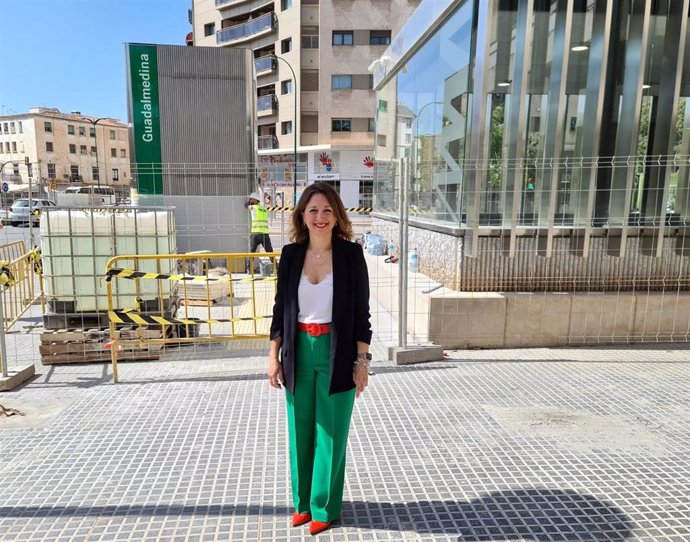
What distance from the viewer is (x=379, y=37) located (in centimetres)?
4025

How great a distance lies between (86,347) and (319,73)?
39.3 meters

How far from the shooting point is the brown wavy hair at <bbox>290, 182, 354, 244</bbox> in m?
2.66

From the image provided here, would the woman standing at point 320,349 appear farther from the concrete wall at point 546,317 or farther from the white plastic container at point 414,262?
the white plastic container at point 414,262

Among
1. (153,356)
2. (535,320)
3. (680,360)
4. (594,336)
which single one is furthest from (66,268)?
(680,360)

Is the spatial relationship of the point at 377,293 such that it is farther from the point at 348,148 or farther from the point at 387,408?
the point at 348,148

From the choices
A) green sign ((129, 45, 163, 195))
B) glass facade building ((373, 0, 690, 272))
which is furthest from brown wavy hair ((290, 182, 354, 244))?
green sign ((129, 45, 163, 195))

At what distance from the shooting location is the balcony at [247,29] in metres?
44.6

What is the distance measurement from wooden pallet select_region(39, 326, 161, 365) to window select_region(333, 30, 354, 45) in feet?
129

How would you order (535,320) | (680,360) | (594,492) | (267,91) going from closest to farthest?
(594,492)
(680,360)
(535,320)
(267,91)

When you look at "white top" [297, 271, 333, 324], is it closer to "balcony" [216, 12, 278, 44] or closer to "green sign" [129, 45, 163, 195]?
"green sign" [129, 45, 163, 195]

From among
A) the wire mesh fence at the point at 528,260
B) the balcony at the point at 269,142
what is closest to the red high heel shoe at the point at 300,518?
the wire mesh fence at the point at 528,260

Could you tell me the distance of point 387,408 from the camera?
13.8ft

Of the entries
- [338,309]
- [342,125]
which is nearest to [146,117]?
[338,309]

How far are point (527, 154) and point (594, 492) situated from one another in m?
4.49
